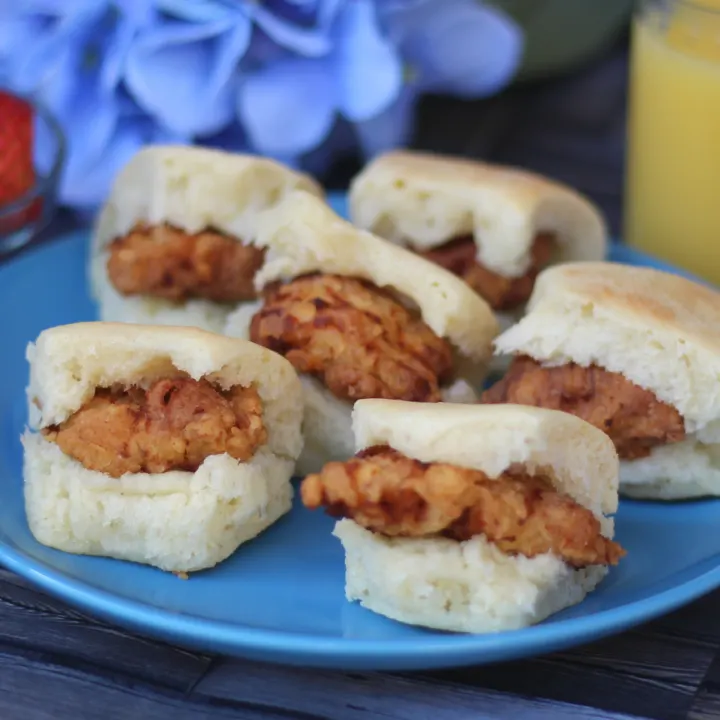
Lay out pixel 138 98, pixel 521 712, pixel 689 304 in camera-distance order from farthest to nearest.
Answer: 1. pixel 138 98
2. pixel 689 304
3. pixel 521 712

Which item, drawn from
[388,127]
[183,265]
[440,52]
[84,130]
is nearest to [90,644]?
[183,265]

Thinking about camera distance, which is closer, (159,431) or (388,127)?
(159,431)

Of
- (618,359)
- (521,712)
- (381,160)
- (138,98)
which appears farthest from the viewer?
(138,98)

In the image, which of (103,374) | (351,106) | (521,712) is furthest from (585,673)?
(351,106)

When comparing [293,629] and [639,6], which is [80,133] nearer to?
[639,6]

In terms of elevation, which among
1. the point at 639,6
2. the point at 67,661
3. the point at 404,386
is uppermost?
the point at 639,6

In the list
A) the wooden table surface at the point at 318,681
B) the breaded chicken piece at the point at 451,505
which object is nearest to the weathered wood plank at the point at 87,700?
the wooden table surface at the point at 318,681

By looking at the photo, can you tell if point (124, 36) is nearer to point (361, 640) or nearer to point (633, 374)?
point (633, 374)
